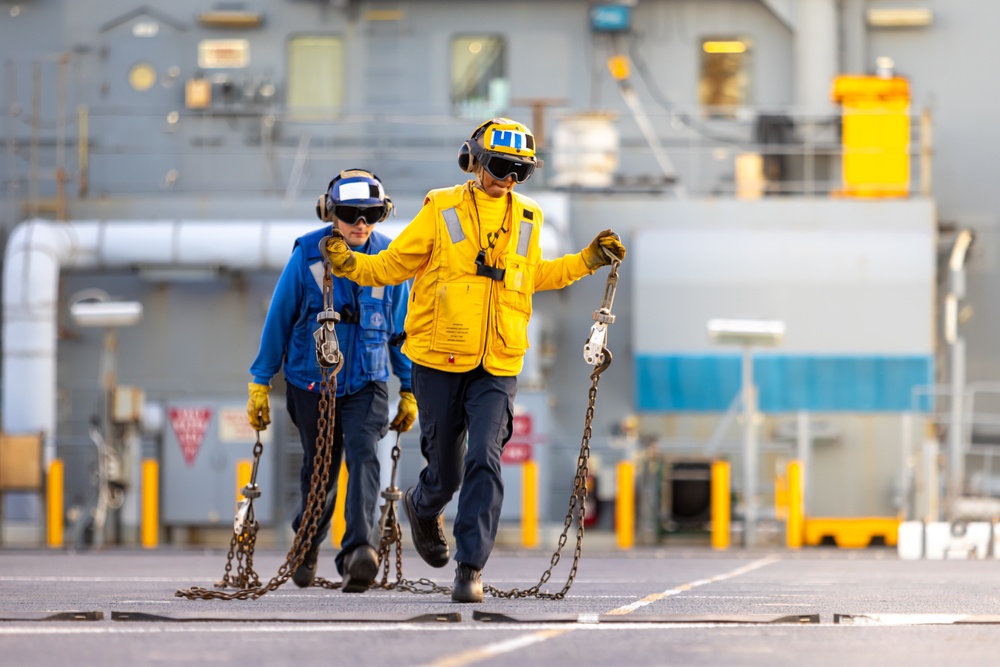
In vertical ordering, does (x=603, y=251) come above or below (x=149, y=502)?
above

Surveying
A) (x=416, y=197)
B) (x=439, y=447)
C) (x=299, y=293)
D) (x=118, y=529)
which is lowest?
(x=118, y=529)

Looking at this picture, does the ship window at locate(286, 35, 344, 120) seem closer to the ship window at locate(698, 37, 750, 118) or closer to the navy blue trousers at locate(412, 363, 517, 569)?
the ship window at locate(698, 37, 750, 118)

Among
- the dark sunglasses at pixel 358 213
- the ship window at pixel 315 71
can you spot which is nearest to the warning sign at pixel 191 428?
the ship window at pixel 315 71

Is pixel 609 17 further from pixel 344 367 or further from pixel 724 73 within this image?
pixel 344 367

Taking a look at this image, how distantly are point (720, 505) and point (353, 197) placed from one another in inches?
397

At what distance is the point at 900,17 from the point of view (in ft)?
73.5

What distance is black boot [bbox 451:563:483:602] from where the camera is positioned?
7.27 metres

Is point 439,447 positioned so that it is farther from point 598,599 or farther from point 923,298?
point 923,298

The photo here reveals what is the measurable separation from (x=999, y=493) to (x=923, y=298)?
7.39 ft

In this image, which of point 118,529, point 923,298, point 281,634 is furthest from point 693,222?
point 281,634

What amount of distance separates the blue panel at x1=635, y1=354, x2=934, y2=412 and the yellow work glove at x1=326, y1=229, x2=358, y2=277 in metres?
13.2

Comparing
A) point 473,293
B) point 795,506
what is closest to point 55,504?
point 795,506

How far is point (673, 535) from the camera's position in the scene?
18516 mm

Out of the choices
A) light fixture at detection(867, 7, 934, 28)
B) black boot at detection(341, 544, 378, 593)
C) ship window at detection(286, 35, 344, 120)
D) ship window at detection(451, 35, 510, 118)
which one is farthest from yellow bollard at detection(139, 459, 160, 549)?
light fixture at detection(867, 7, 934, 28)
